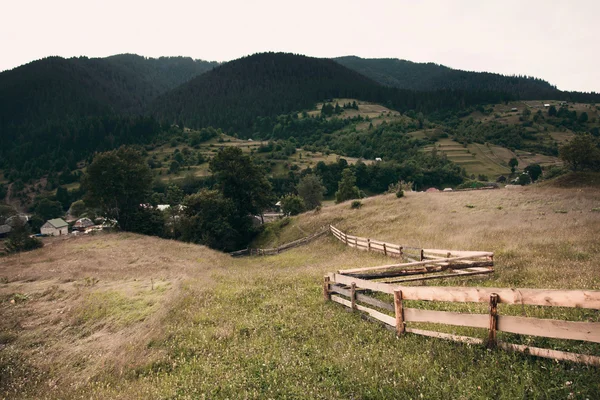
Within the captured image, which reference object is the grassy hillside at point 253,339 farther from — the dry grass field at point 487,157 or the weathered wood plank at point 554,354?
the dry grass field at point 487,157

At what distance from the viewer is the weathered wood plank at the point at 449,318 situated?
6.15 meters

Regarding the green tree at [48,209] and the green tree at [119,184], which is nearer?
the green tree at [119,184]

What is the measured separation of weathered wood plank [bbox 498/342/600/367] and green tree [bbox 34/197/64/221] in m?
149

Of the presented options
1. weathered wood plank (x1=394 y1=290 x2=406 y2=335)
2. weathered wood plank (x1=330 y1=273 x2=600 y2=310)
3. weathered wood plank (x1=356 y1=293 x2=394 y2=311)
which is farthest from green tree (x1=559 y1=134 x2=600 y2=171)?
weathered wood plank (x1=394 y1=290 x2=406 y2=335)

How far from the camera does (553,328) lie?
208 inches

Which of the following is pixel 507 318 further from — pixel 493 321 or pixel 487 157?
pixel 487 157

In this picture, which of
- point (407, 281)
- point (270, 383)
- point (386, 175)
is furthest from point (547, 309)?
point (386, 175)

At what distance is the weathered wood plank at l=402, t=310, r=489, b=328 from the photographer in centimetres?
615

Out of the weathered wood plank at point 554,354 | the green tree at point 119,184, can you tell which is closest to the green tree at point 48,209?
the green tree at point 119,184

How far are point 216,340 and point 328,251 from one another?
20984 millimetres

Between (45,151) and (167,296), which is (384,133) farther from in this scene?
(45,151)

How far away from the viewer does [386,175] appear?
124m

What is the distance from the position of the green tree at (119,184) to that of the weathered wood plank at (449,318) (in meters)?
46.0

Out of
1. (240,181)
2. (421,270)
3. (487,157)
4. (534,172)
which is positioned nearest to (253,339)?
(421,270)
